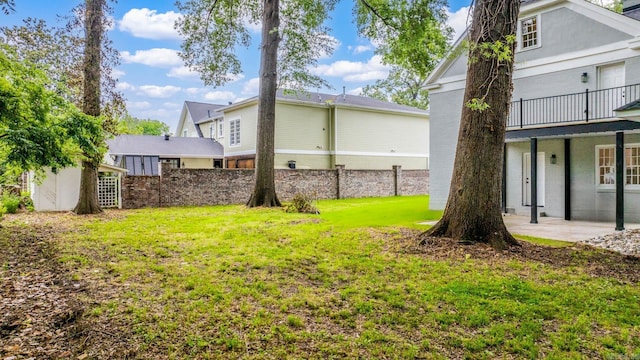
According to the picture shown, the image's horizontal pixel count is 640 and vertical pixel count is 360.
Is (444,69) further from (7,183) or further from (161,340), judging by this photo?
(7,183)

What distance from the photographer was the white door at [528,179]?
1310 cm

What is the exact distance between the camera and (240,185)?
59.1 ft

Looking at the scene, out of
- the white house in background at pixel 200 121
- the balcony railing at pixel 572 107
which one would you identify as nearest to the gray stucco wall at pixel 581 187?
the balcony railing at pixel 572 107

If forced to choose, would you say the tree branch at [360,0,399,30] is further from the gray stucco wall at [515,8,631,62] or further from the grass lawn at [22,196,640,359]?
the grass lawn at [22,196,640,359]

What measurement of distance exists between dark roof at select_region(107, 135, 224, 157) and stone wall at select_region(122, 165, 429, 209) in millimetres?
6857

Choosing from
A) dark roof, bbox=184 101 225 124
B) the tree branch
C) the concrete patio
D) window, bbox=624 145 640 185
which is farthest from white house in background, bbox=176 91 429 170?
window, bbox=624 145 640 185

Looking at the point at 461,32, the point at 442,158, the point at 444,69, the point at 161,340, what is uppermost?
the point at 461,32

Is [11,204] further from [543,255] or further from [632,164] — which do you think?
[632,164]

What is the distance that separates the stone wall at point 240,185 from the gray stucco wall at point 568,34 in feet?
29.7

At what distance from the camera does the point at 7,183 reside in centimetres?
1473

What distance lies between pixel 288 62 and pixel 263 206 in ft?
20.4

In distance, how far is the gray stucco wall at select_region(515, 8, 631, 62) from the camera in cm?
1115

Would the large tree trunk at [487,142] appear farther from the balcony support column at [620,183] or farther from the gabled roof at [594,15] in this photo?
the balcony support column at [620,183]

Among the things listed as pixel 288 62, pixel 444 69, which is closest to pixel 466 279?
pixel 444 69
